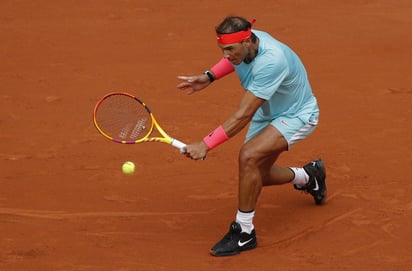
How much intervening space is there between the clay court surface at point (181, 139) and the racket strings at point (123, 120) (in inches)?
30.5

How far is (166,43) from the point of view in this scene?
1398 centimetres

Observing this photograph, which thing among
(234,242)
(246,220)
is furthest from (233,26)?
(234,242)

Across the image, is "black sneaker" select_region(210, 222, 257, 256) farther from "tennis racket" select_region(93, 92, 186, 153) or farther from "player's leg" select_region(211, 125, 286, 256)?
"tennis racket" select_region(93, 92, 186, 153)

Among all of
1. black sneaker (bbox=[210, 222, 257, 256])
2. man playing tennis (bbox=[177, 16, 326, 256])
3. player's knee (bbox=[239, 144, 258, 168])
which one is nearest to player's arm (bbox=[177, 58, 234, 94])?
man playing tennis (bbox=[177, 16, 326, 256])

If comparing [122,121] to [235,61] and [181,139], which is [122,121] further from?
[181,139]

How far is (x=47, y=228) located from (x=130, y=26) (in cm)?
633

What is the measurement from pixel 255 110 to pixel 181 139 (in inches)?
113

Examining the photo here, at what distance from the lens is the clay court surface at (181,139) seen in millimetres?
8469

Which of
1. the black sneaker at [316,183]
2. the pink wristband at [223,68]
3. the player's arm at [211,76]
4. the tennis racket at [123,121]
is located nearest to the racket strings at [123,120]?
the tennis racket at [123,121]

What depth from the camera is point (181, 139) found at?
10.9 metres

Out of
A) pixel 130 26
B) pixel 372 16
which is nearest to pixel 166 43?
pixel 130 26

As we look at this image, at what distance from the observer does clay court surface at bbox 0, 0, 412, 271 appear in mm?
8469

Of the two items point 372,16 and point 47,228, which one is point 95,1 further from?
point 47,228

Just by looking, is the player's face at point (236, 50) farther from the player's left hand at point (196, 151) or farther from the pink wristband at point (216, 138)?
the player's left hand at point (196, 151)
